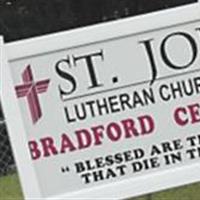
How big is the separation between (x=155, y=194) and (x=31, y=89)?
111 inches

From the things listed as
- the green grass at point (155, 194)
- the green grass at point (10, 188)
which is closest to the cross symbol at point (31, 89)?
the green grass at point (155, 194)

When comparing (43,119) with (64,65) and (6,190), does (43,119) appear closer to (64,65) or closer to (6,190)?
(64,65)

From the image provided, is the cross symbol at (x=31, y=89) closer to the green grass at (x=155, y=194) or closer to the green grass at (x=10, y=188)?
the green grass at (x=155, y=194)

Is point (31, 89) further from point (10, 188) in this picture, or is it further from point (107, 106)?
point (10, 188)

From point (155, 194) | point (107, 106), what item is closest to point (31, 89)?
point (107, 106)

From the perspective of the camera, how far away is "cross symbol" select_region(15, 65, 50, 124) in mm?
5217

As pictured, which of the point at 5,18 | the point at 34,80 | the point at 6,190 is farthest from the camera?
the point at 5,18

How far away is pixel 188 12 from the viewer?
5.40m

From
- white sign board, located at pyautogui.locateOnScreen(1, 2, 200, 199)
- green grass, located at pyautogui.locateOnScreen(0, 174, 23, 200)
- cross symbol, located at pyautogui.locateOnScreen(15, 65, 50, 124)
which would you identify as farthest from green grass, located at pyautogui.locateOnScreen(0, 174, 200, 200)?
cross symbol, located at pyautogui.locateOnScreen(15, 65, 50, 124)

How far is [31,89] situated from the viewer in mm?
5223

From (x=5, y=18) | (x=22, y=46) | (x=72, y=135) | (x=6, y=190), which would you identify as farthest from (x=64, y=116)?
(x=5, y=18)

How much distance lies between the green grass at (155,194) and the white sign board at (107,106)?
1000 millimetres

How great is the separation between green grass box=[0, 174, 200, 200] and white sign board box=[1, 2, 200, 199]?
100 centimetres

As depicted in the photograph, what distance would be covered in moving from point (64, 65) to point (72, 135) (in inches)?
15.4
